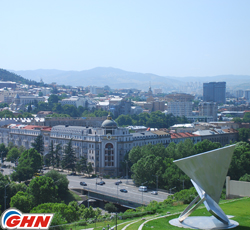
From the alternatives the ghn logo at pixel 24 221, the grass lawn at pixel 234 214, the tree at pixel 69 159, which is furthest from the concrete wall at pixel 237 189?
the tree at pixel 69 159

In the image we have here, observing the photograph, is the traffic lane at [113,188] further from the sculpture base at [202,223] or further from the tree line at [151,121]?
the tree line at [151,121]

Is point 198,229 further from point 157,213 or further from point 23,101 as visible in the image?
point 23,101

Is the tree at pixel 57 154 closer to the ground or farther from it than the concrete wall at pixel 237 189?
closer to the ground

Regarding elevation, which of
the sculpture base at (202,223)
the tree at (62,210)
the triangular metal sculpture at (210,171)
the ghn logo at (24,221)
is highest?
the triangular metal sculpture at (210,171)

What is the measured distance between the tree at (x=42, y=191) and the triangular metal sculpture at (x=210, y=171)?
82.7ft

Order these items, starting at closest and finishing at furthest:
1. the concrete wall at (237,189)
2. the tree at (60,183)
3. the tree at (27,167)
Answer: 1. the concrete wall at (237,189)
2. the tree at (60,183)
3. the tree at (27,167)

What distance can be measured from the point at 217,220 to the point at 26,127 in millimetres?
75338

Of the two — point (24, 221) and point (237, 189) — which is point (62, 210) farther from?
point (237, 189)

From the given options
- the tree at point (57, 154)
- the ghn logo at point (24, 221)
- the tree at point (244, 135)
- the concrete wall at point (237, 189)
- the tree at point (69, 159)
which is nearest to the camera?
the ghn logo at point (24, 221)

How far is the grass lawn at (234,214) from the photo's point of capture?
98.7 ft

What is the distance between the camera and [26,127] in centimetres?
9919

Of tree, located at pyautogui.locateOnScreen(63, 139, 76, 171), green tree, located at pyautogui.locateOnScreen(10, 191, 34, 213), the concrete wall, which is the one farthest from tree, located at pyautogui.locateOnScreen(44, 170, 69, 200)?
the concrete wall

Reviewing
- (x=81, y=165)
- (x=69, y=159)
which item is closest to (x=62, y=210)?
(x=81, y=165)

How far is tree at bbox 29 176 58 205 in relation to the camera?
49.6 m
